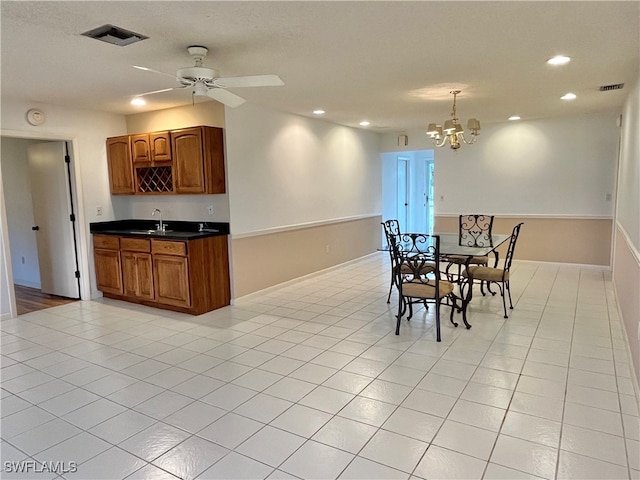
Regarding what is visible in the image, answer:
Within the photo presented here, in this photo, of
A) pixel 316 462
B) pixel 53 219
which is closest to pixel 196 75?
pixel 316 462

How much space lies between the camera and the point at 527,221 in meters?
7.02

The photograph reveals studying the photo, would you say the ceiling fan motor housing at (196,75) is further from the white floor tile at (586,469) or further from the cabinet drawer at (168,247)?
the white floor tile at (586,469)

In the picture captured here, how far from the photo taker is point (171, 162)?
193 inches

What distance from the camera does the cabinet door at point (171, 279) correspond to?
14.9 ft

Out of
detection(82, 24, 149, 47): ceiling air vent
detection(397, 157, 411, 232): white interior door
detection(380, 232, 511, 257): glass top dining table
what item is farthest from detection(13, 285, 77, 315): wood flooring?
detection(397, 157, 411, 232): white interior door

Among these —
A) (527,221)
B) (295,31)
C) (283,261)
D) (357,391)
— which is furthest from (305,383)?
(527,221)

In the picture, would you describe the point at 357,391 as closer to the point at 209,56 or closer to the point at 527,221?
the point at 209,56

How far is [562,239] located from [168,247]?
19.9ft

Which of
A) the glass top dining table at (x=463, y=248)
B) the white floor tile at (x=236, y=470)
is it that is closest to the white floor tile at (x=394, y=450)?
the white floor tile at (x=236, y=470)

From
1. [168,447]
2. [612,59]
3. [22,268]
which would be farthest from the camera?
[22,268]

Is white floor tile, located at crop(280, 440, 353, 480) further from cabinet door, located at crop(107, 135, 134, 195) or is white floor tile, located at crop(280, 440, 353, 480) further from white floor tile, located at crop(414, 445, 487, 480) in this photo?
cabinet door, located at crop(107, 135, 134, 195)

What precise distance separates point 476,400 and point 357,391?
761 millimetres

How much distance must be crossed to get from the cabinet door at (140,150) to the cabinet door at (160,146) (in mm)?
78

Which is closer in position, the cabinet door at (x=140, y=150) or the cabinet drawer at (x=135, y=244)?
the cabinet drawer at (x=135, y=244)
